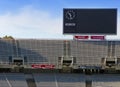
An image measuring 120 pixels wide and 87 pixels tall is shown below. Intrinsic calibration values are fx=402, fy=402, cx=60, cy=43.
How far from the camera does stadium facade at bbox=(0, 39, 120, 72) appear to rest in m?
61.6

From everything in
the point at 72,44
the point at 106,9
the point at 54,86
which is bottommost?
the point at 54,86

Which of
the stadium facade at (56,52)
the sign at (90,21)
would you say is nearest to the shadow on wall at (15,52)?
the stadium facade at (56,52)

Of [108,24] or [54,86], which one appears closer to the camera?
[54,86]

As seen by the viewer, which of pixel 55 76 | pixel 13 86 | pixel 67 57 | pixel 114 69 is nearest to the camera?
pixel 13 86

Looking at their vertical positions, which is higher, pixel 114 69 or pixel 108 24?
pixel 108 24

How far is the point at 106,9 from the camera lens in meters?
53.3

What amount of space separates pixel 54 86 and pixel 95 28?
11836mm

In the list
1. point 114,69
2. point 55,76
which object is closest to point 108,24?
point 114,69

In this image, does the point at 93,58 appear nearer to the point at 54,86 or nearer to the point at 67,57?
the point at 67,57

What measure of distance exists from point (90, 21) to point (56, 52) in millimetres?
11582

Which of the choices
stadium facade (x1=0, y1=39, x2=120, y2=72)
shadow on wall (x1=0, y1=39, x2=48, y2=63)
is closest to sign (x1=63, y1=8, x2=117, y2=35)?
stadium facade (x1=0, y1=39, x2=120, y2=72)

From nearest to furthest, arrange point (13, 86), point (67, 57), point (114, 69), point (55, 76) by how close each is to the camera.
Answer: point (13, 86)
point (55, 76)
point (114, 69)
point (67, 57)

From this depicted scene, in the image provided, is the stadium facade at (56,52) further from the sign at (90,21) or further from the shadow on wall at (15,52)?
the sign at (90,21)

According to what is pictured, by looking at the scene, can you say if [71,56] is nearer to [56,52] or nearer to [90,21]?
[56,52]
